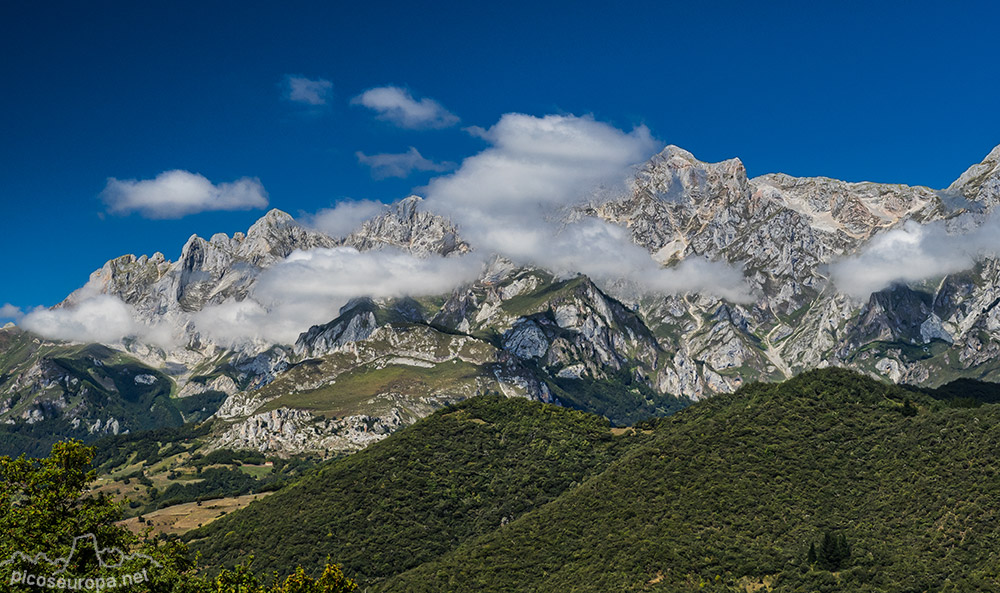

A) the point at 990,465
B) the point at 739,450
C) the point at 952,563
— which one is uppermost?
the point at 739,450

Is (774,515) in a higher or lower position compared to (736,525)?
lower

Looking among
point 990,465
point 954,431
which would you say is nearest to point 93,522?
point 990,465

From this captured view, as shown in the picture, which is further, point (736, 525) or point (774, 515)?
point (774, 515)

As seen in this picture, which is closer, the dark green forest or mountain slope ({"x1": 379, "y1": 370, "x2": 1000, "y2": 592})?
mountain slope ({"x1": 379, "y1": 370, "x2": 1000, "y2": 592})

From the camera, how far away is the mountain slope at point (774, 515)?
125 m

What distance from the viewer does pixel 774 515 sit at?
14950 centimetres

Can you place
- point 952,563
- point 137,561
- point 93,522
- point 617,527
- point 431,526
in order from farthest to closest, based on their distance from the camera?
point 431,526 → point 617,527 → point 952,563 → point 93,522 → point 137,561

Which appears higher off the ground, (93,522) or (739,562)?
(93,522)

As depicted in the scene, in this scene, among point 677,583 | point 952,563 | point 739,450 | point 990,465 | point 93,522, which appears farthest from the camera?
point 739,450

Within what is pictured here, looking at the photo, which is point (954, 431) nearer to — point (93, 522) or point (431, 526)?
point (431, 526)

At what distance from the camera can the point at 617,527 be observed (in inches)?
6093

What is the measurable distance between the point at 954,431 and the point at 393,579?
124 meters

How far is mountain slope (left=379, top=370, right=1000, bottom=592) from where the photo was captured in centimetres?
12506

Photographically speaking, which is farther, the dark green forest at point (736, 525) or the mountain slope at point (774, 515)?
the dark green forest at point (736, 525)
